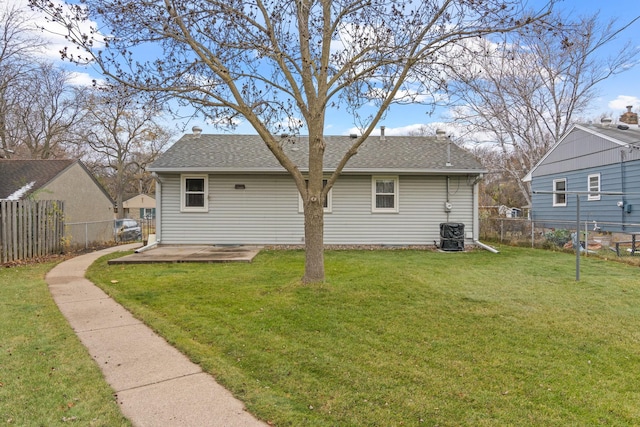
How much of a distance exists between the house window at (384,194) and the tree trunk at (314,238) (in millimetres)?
5947

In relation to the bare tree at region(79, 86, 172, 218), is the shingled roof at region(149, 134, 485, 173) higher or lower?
lower

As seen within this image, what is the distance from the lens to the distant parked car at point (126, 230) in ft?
58.6

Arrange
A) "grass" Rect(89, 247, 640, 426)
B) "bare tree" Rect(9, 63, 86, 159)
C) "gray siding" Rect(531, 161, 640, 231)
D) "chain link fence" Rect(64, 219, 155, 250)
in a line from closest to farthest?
"grass" Rect(89, 247, 640, 426)
"gray siding" Rect(531, 161, 640, 231)
"chain link fence" Rect(64, 219, 155, 250)
"bare tree" Rect(9, 63, 86, 159)

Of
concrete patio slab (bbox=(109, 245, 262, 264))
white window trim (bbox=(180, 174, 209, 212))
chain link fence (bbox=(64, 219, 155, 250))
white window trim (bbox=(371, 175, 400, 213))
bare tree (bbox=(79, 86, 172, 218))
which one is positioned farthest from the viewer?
bare tree (bbox=(79, 86, 172, 218))

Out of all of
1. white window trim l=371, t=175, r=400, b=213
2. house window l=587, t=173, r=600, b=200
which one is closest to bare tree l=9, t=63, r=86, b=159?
white window trim l=371, t=175, r=400, b=213

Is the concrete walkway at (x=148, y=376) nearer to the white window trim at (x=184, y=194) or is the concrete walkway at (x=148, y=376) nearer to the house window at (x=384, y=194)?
the white window trim at (x=184, y=194)

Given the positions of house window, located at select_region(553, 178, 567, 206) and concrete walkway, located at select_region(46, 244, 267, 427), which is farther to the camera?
house window, located at select_region(553, 178, 567, 206)

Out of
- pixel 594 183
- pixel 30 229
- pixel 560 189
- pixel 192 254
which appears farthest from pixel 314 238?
pixel 560 189

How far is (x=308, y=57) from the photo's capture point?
5.74m

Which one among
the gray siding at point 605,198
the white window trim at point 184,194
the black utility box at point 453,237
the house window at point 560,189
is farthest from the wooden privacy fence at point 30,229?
the house window at point 560,189

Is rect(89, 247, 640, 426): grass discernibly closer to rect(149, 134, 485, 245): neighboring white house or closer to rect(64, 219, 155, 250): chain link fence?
rect(149, 134, 485, 245): neighboring white house

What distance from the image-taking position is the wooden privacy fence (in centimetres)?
922

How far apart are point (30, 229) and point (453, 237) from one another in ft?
38.3

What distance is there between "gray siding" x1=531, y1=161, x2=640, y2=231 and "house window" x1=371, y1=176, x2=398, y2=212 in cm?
507
